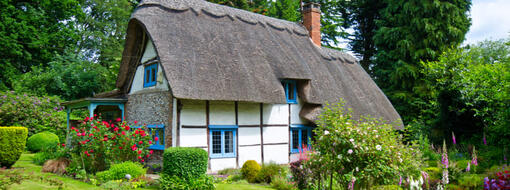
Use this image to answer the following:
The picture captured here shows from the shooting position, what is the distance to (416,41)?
21703 millimetres

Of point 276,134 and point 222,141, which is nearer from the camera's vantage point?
point 222,141

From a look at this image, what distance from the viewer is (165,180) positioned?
869 centimetres

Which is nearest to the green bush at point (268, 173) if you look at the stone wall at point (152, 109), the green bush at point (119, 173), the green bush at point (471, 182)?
the stone wall at point (152, 109)

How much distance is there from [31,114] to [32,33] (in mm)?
8351

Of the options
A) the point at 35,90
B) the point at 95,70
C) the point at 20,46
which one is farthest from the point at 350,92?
the point at 20,46

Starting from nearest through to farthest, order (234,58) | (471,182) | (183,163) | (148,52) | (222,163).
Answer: (471,182) → (183,163) → (222,163) → (234,58) → (148,52)

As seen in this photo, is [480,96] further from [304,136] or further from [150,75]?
[150,75]

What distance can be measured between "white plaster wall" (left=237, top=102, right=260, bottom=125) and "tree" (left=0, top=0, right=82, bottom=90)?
16963 mm

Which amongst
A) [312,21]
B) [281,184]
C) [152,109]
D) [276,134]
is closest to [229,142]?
[276,134]

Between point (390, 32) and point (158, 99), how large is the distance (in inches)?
601

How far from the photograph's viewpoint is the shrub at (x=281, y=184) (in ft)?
29.9

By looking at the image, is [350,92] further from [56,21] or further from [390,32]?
[56,21]

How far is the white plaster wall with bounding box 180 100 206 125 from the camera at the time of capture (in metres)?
11.8

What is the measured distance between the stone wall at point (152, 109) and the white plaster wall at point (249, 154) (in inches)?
97.6
